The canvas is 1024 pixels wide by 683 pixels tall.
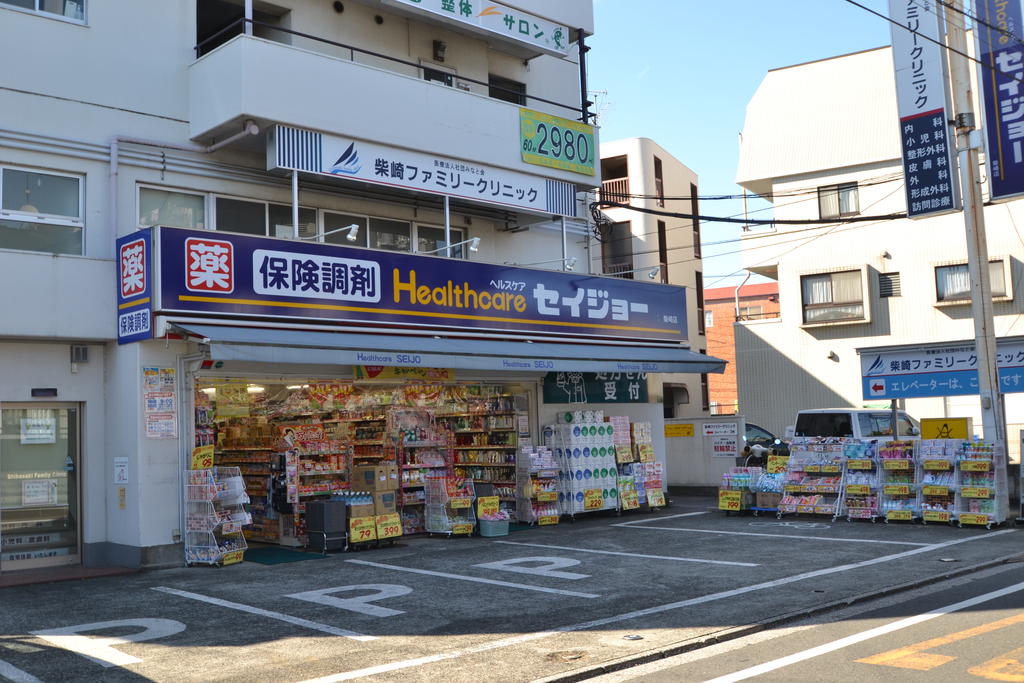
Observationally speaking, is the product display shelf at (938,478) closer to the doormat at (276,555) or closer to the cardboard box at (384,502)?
the cardboard box at (384,502)

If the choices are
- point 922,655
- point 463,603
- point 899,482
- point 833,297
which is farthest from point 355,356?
point 833,297

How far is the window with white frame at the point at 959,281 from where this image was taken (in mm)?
27094

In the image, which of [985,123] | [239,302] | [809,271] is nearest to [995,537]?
[985,123]

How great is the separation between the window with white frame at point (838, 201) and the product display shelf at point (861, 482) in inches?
602

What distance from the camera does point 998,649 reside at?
7.30 m

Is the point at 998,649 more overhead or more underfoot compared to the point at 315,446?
more underfoot

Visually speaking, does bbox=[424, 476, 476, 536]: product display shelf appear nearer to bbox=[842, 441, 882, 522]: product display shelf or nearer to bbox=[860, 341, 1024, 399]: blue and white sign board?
bbox=[842, 441, 882, 522]: product display shelf

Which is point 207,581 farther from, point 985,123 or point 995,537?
Result: point 985,123

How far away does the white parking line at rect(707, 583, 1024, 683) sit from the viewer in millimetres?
7012

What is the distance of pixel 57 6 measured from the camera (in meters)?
13.7

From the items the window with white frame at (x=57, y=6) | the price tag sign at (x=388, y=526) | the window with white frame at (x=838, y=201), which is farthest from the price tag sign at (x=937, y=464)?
the window with white frame at (x=838, y=201)

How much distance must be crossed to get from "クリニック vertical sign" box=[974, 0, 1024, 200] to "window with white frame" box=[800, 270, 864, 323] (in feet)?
44.9

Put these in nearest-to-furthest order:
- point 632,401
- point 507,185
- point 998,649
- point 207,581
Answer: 1. point 998,649
2. point 207,581
3. point 507,185
4. point 632,401

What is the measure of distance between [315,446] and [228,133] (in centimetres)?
530
